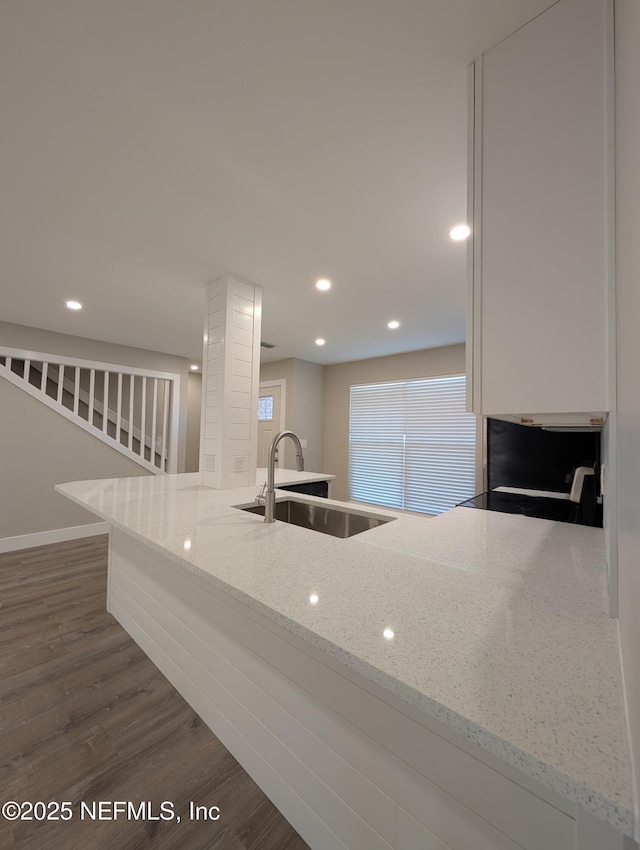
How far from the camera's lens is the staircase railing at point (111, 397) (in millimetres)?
3672

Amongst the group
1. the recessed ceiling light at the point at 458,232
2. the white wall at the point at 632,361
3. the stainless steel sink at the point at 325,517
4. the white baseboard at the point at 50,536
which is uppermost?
the recessed ceiling light at the point at 458,232

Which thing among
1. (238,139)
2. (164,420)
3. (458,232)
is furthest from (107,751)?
(164,420)

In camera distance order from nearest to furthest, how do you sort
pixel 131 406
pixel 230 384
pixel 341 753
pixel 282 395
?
1. pixel 341 753
2. pixel 230 384
3. pixel 131 406
4. pixel 282 395

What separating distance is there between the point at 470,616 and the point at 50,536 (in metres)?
4.43

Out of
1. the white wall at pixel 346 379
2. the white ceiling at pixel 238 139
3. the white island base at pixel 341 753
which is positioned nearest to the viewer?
the white island base at pixel 341 753

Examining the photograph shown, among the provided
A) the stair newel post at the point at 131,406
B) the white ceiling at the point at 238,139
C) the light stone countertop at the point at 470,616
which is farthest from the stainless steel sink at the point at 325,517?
the stair newel post at the point at 131,406

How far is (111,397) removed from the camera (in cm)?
463

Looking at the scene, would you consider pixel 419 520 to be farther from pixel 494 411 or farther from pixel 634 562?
pixel 634 562

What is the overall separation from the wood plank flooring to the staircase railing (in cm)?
242

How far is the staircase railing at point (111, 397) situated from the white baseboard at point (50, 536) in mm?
907

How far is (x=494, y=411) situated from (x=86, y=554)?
3985mm

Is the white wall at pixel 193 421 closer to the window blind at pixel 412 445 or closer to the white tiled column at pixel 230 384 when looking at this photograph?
the window blind at pixel 412 445

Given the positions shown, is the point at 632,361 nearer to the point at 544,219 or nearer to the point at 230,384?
the point at 544,219

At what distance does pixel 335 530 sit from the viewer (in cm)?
185
